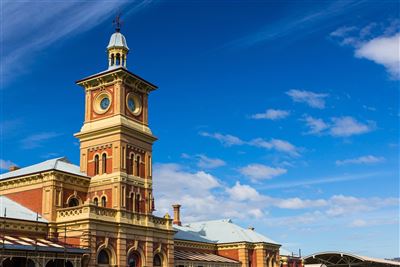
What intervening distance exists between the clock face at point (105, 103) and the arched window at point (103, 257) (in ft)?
43.9

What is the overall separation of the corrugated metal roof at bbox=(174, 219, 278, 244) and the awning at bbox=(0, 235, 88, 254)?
82.5 feet

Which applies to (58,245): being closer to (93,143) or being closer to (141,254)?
(141,254)

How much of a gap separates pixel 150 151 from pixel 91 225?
12.0m

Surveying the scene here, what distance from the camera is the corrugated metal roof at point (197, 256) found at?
54438 mm

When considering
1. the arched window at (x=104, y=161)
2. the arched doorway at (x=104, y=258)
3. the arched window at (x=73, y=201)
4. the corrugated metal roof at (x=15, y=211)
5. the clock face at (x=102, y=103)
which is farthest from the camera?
the clock face at (x=102, y=103)

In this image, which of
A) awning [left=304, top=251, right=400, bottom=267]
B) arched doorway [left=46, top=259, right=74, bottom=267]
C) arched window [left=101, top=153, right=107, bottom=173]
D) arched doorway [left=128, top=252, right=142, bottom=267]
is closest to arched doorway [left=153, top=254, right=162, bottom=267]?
arched doorway [left=128, top=252, right=142, bottom=267]

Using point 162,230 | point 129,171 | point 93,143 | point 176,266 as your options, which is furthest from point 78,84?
point 176,266

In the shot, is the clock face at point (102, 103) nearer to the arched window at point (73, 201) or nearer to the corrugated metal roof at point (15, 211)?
the arched window at point (73, 201)

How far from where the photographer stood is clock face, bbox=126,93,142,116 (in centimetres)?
4969

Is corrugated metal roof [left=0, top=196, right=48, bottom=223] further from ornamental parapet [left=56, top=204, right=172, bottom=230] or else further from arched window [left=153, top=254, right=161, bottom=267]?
arched window [left=153, top=254, right=161, bottom=267]

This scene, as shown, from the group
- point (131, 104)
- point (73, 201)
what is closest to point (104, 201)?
point (73, 201)

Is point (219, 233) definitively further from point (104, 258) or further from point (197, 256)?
point (104, 258)

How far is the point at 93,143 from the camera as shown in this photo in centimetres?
4859

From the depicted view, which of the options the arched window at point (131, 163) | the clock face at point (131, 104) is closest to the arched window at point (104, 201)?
the arched window at point (131, 163)
